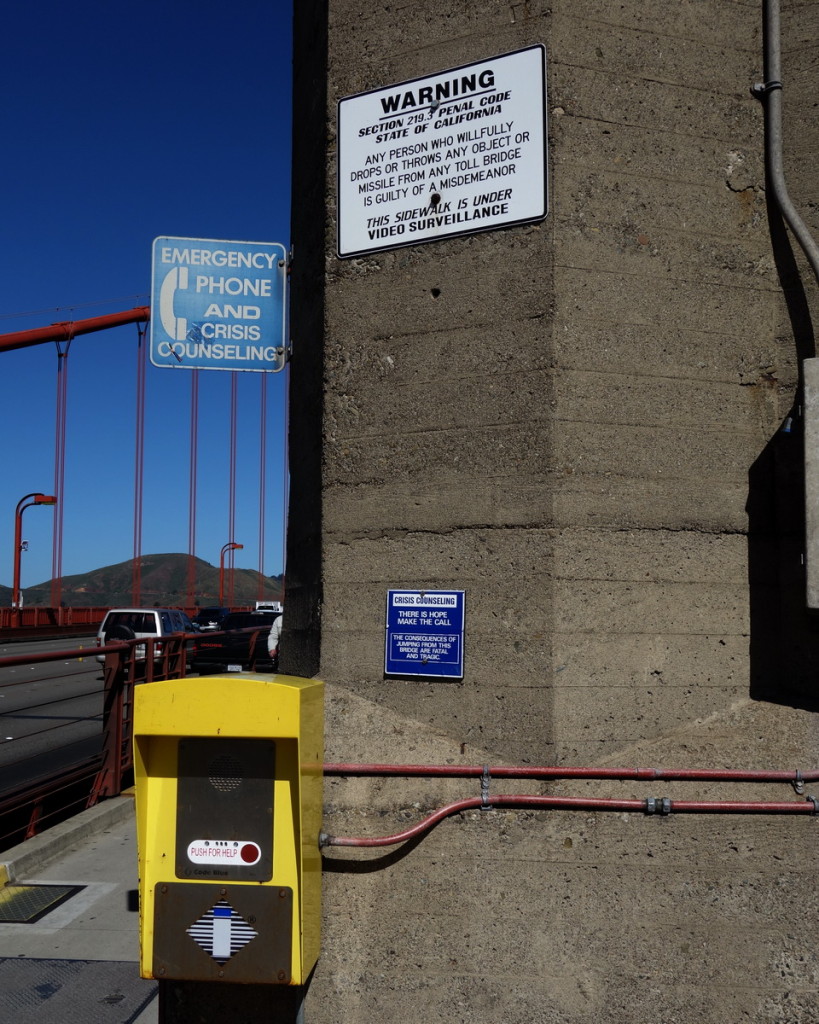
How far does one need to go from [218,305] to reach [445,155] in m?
1.26

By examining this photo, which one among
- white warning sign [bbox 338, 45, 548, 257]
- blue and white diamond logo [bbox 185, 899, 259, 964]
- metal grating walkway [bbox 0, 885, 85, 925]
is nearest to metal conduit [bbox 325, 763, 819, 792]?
blue and white diamond logo [bbox 185, 899, 259, 964]

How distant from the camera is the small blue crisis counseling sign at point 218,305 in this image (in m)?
4.47

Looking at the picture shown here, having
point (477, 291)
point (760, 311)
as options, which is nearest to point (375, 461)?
point (477, 291)

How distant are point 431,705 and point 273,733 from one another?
0.94m

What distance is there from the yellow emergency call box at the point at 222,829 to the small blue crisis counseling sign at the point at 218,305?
1.89 meters

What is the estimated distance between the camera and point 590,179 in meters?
3.89

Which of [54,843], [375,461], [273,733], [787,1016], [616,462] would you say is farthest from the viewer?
[54,843]

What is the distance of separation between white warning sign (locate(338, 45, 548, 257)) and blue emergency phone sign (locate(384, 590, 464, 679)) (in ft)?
4.93

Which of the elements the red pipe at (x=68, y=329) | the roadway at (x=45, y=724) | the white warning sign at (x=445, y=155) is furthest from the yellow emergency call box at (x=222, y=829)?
the red pipe at (x=68, y=329)

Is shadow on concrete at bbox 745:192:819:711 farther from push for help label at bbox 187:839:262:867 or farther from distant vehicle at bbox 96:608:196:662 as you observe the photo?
distant vehicle at bbox 96:608:196:662

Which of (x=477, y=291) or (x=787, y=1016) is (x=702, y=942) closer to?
(x=787, y=1016)

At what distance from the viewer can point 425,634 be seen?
3.86m

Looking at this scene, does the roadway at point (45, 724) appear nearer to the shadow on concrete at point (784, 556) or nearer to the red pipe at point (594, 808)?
the red pipe at point (594, 808)

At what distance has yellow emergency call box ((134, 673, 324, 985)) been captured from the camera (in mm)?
3066
